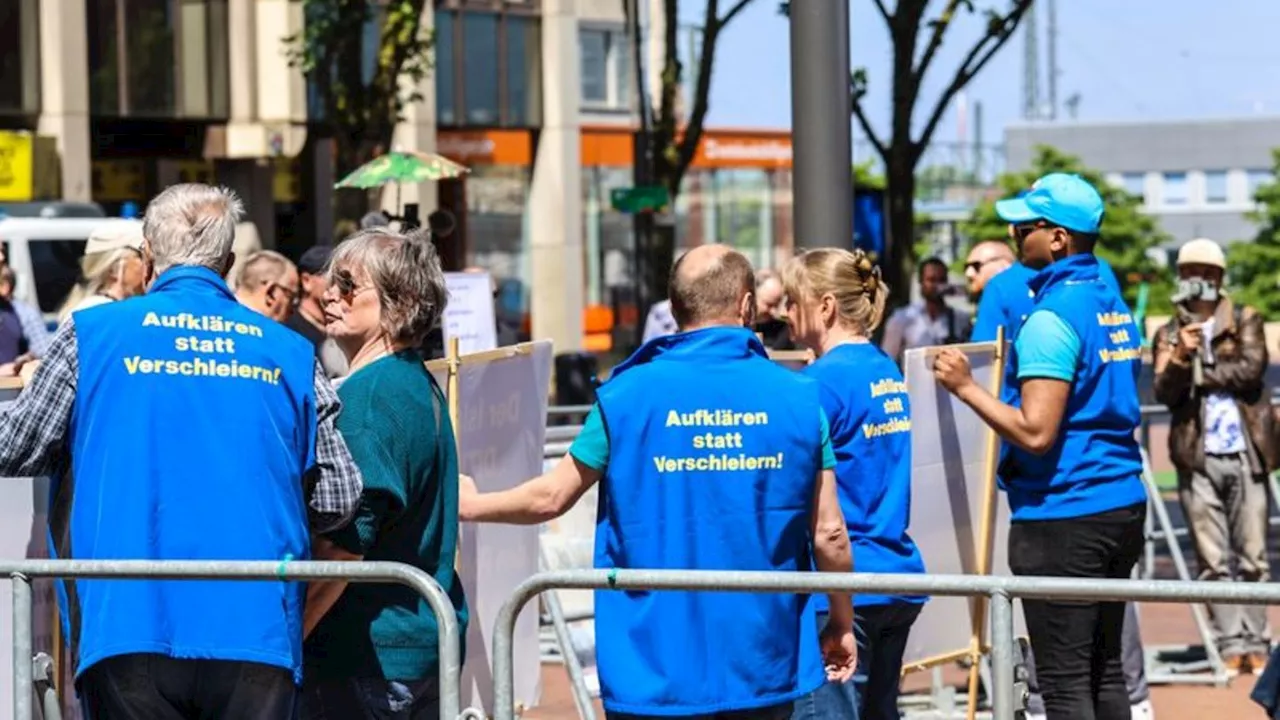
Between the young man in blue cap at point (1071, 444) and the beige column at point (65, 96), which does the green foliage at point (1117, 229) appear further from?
the young man in blue cap at point (1071, 444)

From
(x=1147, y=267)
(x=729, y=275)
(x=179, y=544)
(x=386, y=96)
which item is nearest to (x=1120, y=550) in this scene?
(x=729, y=275)

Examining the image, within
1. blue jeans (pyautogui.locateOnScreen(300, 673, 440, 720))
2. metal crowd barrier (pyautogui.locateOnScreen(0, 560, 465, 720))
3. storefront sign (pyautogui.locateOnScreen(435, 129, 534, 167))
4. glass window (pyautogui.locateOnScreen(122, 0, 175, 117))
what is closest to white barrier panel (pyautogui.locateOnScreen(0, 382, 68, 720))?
metal crowd barrier (pyautogui.locateOnScreen(0, 560, 465, 720))

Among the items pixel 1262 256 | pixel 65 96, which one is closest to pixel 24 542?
pixel 65 96

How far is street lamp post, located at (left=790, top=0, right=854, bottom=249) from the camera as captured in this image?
317 inches

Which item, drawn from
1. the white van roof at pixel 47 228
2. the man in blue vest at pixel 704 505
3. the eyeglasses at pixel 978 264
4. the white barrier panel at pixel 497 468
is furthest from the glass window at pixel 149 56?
the man in blue vest at pixel 704 505

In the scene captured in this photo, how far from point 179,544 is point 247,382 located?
357 mm

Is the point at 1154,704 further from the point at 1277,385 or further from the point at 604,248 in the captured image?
the point at 604,248

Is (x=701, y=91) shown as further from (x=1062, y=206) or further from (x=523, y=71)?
(x=523, y=71)

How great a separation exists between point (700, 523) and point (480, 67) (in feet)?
109

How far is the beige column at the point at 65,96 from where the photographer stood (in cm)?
2947

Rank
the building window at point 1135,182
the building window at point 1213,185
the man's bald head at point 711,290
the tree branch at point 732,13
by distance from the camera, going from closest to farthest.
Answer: the man's bald head at point 711,290, the tree branch at point 732,13, the building window at point 1213,185, the building window at point 1135,182

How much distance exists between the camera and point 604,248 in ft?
137

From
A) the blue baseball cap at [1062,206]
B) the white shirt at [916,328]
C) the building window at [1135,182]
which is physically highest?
the building window at [1135,182]

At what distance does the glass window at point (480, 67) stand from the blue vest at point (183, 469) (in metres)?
32.6
